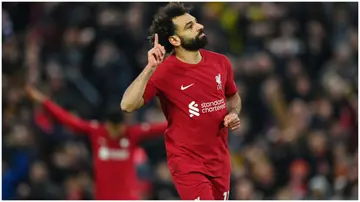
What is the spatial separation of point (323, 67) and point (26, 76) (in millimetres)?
5073

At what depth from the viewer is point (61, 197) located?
47.8 feet

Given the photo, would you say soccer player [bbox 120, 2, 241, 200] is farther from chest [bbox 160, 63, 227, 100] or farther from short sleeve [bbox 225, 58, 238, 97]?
short sleeve [bbox 225, 58, 238, 97]

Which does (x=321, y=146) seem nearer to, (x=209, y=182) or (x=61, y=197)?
(x=61, y=197)

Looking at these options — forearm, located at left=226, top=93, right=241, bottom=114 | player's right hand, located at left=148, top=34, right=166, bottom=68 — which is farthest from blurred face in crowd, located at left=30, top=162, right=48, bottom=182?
player's right hand, located at left=148, top=34, right=166, bottom=68

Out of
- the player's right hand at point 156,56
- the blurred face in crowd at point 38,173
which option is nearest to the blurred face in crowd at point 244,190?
the blurred face in crowd at point 38,173

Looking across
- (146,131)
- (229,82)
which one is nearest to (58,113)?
(146,131)

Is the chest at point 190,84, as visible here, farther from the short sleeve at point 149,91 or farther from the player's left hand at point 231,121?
the player's left hand at point 231,121

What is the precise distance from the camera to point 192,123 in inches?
337

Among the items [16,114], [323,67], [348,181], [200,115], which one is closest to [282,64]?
[323,67]

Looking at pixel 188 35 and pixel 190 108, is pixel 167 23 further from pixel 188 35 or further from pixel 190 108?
pixel 190 108

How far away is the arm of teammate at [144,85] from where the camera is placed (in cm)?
821

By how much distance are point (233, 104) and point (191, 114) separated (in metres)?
0.61

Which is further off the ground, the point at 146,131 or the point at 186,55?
the point at 186,55

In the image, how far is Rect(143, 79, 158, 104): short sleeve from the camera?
8.42m
